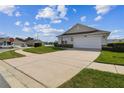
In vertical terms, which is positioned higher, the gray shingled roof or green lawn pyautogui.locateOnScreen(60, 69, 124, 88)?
the gray shingled roof

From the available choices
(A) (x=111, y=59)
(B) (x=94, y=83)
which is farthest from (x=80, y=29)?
(B) (x=94, y=83)

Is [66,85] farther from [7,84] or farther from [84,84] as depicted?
[7,84]

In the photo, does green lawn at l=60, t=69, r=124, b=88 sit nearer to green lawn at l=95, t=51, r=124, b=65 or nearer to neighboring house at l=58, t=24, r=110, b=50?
green lawn at l=95, t=51, r=124, b=65

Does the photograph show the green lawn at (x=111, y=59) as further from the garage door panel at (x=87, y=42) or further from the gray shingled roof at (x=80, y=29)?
the gray shingled roof at (x=80, y=29)

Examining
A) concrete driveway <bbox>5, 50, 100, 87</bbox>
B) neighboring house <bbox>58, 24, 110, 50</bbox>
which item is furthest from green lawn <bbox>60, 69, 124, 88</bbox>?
neighboring house <bbox>58, 24, 110, 50</bbox>

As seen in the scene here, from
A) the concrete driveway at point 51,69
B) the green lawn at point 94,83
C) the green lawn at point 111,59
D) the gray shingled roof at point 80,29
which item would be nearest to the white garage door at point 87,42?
the gray shingled roof at point 80,29

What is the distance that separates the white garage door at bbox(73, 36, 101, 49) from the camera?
1947 cm

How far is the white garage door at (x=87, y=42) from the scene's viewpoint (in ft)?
63.9

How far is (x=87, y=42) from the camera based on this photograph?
20703mm

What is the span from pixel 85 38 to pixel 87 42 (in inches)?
30.8

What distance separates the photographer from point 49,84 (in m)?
4.37
